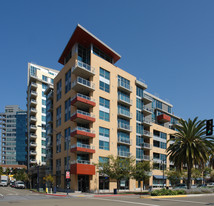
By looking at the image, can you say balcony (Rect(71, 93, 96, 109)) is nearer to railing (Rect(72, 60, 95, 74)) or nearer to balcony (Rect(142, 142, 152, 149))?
railing (Rect(72, 60, 95, 74))

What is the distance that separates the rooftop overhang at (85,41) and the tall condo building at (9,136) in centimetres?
13559

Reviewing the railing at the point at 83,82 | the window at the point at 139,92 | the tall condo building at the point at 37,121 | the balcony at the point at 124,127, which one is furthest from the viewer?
the tall condo building at the point at 37,121

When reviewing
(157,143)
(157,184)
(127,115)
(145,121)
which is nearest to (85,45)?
(127,115)

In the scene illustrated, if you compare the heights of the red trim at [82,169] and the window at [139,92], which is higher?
the window at [139,92]

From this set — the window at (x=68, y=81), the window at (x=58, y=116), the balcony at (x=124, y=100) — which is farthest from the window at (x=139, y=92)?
the window at (x=58, y=116)

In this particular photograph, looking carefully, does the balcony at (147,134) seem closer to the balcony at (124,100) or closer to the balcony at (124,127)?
the balcony at (124,127)

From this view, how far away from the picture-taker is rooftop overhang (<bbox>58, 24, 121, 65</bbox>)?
51.9 meters

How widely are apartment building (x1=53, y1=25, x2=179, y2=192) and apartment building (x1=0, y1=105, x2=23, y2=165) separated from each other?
129 m

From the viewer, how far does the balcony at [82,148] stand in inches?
1859

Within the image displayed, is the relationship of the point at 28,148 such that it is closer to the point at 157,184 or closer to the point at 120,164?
the point at 157,184

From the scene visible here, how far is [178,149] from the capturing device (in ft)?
146

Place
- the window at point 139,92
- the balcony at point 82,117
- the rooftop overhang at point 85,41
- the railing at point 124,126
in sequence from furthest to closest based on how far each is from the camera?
the window at point 139,92, the railing at point 124,126, the rooftop overhang at point 85,41, the balcony at point 82,117

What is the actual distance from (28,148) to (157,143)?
47.5 meters

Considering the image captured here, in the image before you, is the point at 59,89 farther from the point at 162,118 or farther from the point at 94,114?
the point at 162,118
